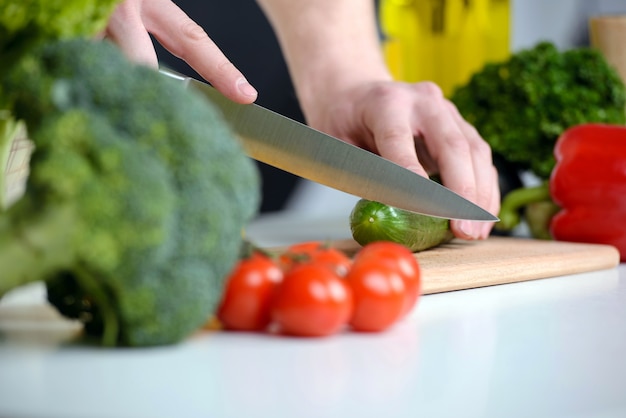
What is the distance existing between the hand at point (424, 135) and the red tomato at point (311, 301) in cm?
57

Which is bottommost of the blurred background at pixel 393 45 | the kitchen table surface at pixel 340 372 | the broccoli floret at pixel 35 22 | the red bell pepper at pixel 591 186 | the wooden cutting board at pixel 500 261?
the kitchen table surface at pixel 340 372

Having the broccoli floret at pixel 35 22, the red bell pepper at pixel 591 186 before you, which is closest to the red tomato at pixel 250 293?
the broccoli floret at pixel 35 22

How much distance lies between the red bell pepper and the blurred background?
83cm

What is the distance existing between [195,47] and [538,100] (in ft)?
3.00

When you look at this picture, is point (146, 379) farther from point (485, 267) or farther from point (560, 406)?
point (485, 267)

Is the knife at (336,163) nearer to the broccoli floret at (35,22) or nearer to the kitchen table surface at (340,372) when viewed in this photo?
the kitchen table surface at (340,372)

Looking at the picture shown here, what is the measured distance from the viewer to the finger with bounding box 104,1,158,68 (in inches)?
48.2

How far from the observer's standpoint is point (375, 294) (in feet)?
2.90

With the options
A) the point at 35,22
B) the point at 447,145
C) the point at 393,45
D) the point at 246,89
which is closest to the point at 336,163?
the point at 246,89

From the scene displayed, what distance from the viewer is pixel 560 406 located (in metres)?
0.70

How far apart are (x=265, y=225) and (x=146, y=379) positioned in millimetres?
1364

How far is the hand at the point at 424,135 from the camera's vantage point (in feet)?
4.86

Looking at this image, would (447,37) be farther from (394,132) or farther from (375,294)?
(375,294)

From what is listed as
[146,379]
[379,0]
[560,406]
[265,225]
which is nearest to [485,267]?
[560,406]
